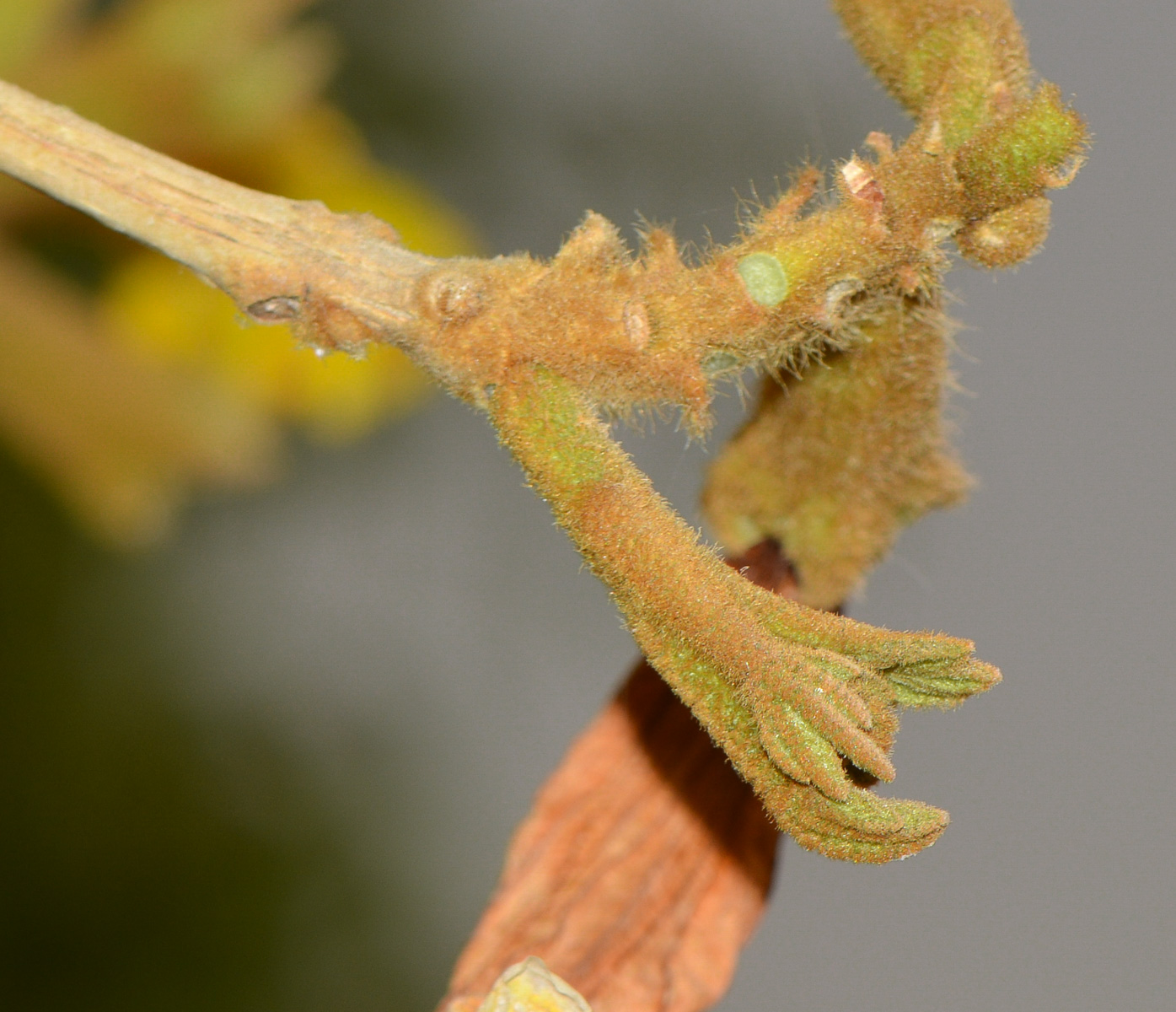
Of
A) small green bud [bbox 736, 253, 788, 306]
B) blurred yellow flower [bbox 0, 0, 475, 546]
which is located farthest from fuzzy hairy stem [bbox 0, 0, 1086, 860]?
blurred yellow flower [bbox 0, 0, 475, 546]

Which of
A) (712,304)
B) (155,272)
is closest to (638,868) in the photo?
(712,304)

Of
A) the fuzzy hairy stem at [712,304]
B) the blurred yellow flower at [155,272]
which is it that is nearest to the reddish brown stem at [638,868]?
the fuzzy hairy stem at [712,304]

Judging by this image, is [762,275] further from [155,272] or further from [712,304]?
[155,272]

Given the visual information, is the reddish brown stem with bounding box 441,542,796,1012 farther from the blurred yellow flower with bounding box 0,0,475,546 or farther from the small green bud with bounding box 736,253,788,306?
the blurred yellow flower with bounding box 0,0,475,546

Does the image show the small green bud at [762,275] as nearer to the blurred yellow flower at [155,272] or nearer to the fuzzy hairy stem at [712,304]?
the fuzzy hairy stem at [712,304]

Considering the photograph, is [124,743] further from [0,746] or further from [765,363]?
[765,363]

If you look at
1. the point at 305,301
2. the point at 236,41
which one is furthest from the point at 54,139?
the point at 236,41
